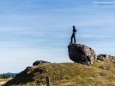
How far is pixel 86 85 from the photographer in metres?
53.7

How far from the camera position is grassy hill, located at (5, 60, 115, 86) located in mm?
55906

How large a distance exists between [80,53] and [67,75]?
28.4ft

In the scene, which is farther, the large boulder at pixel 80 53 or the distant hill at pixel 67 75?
the large boulder at pixel 80 53

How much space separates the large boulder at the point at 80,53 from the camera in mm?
66875

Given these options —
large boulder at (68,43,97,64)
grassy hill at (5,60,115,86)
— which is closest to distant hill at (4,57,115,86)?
grassy hill at (5,60,115,86)

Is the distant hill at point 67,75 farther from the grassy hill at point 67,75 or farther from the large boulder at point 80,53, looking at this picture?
the large boulder at point 80,53

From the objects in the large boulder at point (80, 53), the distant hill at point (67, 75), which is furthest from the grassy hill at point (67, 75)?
the large boulder at point (80, 53)

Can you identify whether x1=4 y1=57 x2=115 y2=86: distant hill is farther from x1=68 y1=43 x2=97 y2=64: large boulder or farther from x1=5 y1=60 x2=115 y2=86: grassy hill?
x1=68 y1=43 x2=97 y2=64: large boulder

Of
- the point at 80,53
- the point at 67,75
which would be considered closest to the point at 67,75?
the point at 67,75

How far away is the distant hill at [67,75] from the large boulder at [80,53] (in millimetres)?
2166

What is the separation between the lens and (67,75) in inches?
2354

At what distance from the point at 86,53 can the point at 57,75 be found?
34.5ft

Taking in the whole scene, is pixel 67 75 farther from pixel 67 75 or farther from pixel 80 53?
pixel 80 53

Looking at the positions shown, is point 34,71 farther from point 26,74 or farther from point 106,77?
point 106,77
